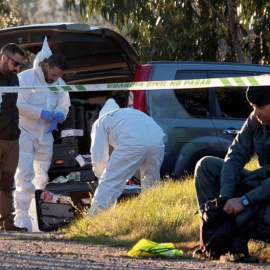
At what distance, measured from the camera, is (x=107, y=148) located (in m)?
10.0

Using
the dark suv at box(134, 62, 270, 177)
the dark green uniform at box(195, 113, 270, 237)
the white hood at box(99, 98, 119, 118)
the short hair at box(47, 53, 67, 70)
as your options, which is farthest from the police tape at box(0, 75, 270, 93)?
the dark suv at box(134, 62, 270, 177)

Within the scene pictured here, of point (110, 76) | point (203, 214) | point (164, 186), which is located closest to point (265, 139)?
point (203, 214)

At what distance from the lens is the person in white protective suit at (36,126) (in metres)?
11.3

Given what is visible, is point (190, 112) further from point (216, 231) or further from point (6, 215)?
point (216, 231)

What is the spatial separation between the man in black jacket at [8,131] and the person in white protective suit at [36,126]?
19.2 inches

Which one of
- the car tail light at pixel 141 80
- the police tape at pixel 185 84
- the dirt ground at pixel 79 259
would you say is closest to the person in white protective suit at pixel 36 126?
the car tail light at pixel 141 80

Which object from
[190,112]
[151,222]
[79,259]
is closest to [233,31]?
[190,112]

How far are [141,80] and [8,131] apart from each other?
5.36 feet

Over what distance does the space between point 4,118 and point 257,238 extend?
12.6 feet

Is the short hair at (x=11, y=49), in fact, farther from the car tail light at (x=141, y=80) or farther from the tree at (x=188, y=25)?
the tree at (x=188, y=25)

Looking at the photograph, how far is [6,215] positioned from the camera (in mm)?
10766

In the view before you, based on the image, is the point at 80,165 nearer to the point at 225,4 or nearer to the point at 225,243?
the point at 225,243

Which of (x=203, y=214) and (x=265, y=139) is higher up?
(x=265, y=139)

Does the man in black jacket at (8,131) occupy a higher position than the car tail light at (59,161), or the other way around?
the man in black jacket at (8,131)
